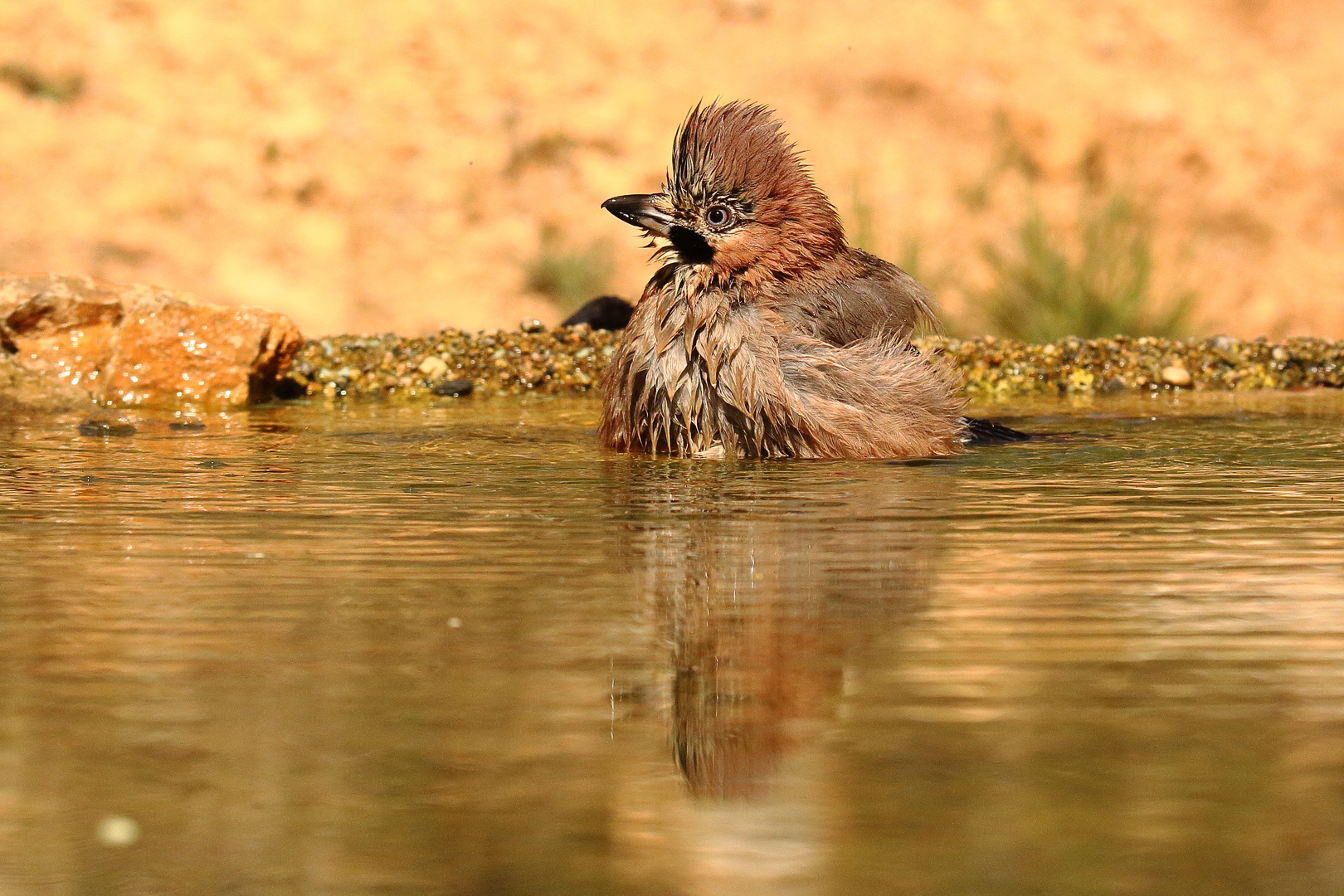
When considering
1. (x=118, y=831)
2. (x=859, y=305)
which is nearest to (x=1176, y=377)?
(x=859, y=305)

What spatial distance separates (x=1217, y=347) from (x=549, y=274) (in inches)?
220

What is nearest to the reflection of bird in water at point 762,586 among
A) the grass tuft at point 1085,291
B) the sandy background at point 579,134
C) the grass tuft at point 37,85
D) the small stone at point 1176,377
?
the small stone at point 1176,377

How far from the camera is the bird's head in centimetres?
558

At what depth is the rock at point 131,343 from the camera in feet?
23.6

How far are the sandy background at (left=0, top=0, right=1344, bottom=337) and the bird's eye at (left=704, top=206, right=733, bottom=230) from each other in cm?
656

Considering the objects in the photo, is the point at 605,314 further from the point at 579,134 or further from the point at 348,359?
the point at 579,134

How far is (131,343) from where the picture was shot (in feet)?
23.9

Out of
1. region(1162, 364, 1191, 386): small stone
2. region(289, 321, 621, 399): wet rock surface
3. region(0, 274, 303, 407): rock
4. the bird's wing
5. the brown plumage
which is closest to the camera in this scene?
the brown plumage

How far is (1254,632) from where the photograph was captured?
2879 millimetres

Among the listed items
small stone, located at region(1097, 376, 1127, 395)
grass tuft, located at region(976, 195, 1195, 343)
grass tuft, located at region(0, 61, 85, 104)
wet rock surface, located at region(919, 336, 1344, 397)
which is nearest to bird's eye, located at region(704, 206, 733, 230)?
wet rock surface, located at region(919, 336, 1344, 397)

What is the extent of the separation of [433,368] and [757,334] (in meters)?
2.98

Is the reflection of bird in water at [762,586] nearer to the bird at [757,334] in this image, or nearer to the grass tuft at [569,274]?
→ the bird at [757,334]

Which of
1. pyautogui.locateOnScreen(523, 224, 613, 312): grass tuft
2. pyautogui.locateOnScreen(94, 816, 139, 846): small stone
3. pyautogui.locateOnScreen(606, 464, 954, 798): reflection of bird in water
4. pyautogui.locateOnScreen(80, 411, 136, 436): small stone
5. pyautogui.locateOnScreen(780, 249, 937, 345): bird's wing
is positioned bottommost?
pyautogui.locateOnScreen(94, 816, 139, 846): small stone

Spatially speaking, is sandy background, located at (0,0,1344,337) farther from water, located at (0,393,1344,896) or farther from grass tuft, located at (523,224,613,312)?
water, located at (0,393,1344,896)
